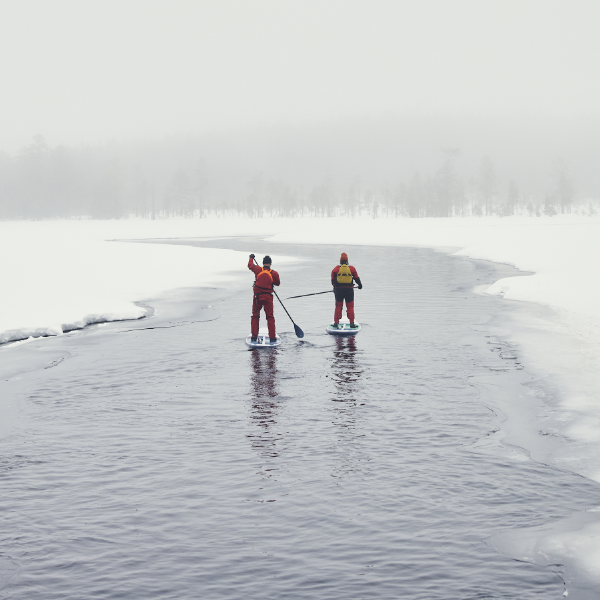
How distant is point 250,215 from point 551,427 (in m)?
163

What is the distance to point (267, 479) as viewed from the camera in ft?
29.5

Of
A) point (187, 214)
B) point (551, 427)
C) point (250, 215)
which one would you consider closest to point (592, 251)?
point (551, 427)

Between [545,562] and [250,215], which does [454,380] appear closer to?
[545,562]

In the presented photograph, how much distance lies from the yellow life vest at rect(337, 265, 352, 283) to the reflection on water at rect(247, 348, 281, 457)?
109 inches

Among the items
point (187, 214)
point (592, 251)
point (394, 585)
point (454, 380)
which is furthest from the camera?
point (187, 214)

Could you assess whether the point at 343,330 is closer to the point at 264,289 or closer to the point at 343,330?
the point at 343,330

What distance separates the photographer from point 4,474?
30.6 ft

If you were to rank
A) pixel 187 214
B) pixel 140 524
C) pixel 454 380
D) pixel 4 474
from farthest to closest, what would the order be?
pixel 187 214, pixel 454 380, pixel 4 474, pixel 140 524

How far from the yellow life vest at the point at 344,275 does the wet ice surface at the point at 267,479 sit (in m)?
2.47

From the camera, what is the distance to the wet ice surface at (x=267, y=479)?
22.2 feet

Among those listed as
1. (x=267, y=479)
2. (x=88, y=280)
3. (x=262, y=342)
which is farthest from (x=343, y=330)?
(x=88, y=280)

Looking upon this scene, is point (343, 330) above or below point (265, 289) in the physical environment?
below

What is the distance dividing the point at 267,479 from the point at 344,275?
10.8 m

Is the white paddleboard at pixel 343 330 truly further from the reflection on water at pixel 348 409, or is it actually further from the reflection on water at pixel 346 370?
the reflection on water at pixel 348 409
